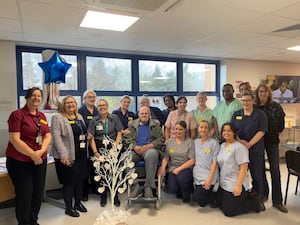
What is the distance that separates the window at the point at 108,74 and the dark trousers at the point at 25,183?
261 centimetres

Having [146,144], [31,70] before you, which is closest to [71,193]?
[146,144]

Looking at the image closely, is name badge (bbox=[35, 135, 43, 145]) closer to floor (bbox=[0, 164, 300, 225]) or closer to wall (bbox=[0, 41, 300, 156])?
floor (bbox=[0, 164, 300, 225])

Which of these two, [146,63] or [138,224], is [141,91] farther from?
[138,224]

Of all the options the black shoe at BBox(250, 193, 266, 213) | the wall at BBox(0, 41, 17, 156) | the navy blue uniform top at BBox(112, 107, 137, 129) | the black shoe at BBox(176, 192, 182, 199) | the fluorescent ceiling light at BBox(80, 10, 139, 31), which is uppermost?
the fluorescent ceiling light at BBox(80, 10, 139, 31)

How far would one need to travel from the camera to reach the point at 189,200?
3.50 metres

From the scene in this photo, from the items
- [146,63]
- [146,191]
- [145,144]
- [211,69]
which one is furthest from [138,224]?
[211,69]

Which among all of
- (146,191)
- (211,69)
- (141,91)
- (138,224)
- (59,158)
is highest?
(211,69)

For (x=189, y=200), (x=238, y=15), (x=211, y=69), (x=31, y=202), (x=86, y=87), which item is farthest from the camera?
(x=211, y=69)

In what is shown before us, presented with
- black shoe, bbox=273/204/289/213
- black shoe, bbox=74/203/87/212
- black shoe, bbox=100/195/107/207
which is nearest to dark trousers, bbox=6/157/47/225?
black shoe, bbox=74/203/87/212

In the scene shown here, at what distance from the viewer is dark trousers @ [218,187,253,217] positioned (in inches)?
120

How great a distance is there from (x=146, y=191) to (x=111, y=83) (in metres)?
2.63

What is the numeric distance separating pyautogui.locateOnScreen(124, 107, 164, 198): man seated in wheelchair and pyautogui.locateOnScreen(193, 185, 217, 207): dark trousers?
0.54 metres

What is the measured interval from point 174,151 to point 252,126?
3.32 ft

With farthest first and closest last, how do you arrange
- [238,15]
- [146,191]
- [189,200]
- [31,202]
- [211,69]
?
1. [211,69]
2. [189,200]
3. [146,191]
4. [238,15]
5. [31,202]
